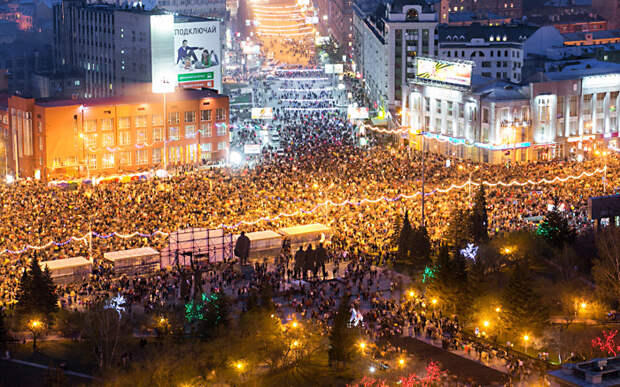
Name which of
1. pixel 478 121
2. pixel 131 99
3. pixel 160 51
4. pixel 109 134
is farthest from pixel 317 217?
pixel 160 51

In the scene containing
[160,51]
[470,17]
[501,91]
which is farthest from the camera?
[470,17]

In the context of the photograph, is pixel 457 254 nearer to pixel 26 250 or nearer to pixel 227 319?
pixel 227 319

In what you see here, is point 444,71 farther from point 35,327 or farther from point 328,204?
point 35,327

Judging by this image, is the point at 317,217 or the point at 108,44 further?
the point at 108,44

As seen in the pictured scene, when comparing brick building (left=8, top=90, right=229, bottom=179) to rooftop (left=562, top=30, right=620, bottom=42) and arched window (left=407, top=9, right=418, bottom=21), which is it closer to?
arched window (left=407, top=9, right=418, bottom=21)

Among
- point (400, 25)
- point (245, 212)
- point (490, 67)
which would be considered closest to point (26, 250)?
point (245, 212)
